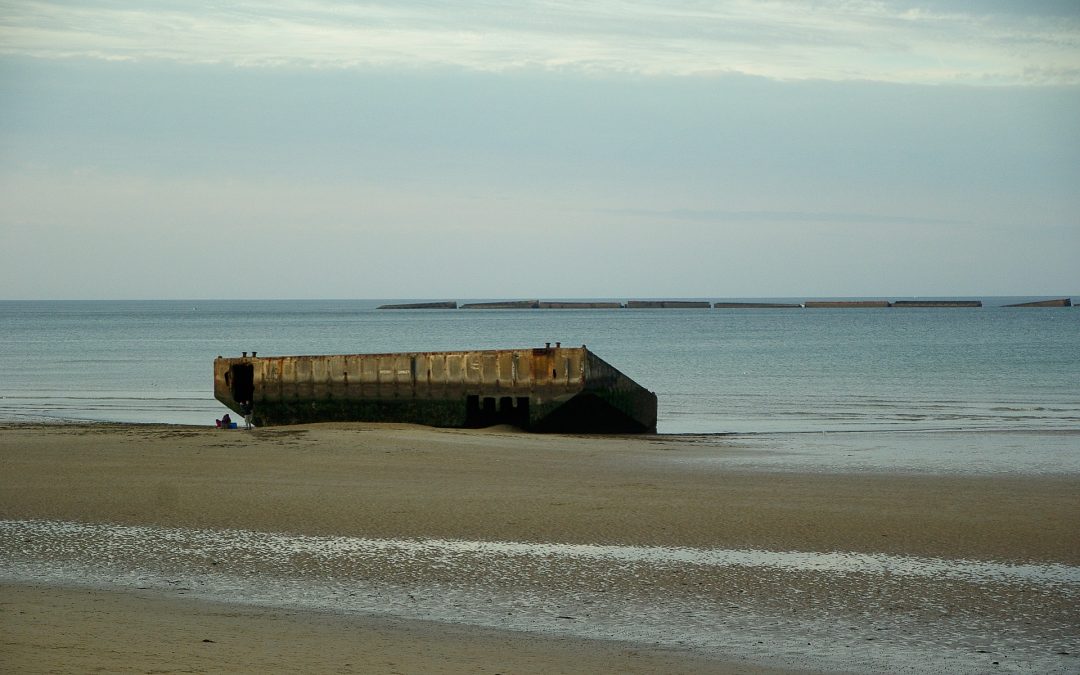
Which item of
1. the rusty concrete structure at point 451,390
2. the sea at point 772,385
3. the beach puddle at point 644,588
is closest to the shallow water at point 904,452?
the sea at point 772,385

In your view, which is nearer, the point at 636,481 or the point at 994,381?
the point at 636,481

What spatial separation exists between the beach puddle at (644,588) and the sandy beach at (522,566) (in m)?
0.03

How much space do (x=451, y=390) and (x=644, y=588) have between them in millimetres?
13275

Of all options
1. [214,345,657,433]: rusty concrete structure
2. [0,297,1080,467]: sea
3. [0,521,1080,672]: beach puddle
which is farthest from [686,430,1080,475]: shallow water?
[0,521,1080,672]: beach puddle

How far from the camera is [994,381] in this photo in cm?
4194

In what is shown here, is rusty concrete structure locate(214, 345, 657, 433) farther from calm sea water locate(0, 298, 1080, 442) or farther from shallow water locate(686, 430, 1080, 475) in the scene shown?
calm sea water locate(0, 298, 1080, 442)

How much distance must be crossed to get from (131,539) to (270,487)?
9.74ft

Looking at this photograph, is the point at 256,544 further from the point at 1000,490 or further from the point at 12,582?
the point at 1000,490

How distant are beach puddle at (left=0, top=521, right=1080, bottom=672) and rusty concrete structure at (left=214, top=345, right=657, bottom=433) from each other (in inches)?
425

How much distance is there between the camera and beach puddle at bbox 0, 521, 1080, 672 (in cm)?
732

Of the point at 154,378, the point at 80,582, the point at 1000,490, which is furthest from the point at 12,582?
the point at 154,378

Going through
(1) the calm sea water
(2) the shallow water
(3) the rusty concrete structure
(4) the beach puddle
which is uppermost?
(3) the rusty concrete structure

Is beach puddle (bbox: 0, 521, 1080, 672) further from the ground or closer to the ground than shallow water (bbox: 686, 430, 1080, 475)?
further from the ground

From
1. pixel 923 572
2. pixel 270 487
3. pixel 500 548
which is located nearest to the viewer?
pixel 923 572
